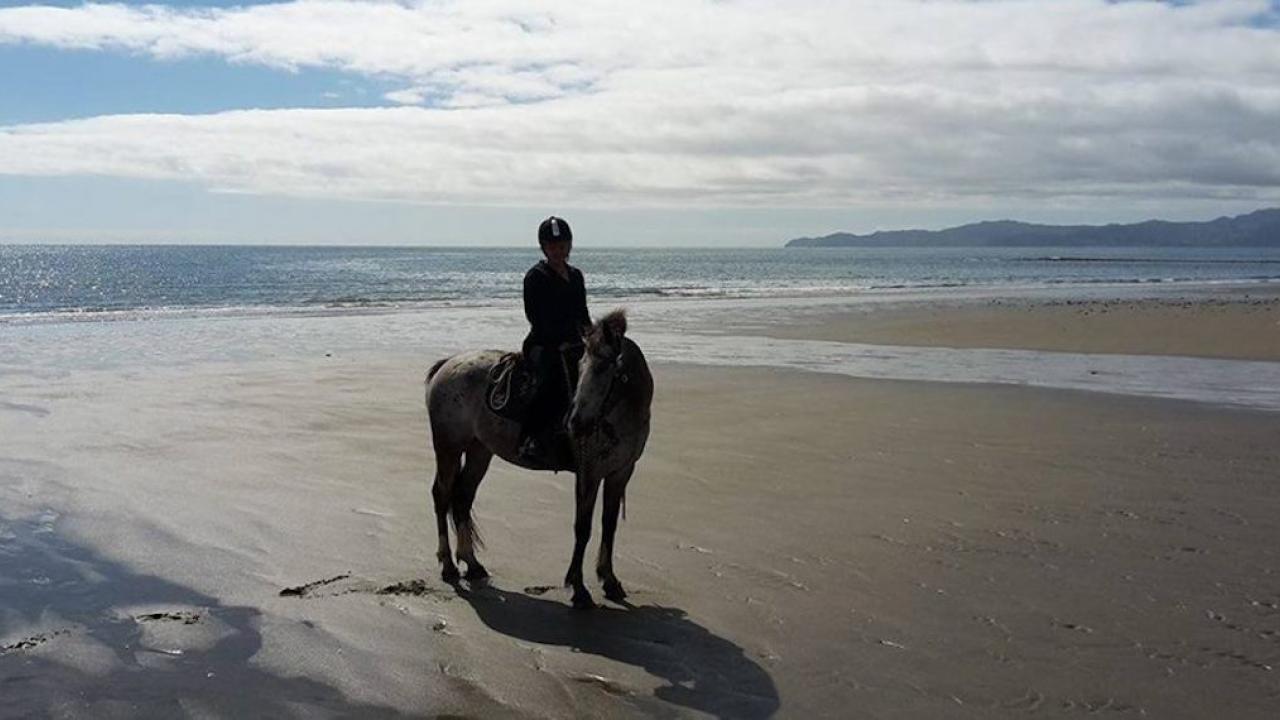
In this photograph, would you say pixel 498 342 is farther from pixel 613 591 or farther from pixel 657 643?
pixel 657 643

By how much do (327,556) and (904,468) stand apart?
566 centimetres

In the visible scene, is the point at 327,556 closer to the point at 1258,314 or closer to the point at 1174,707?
the point at 1174,707

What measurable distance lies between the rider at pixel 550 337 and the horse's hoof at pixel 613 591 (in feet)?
3.30

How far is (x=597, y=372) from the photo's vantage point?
21.6 ft

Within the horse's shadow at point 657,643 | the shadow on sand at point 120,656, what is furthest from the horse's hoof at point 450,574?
the shadow on sand at point 120,656

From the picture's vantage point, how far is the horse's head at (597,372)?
6.55 metres

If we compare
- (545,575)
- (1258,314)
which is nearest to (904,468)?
(545,575)

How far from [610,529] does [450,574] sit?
3.95 ft

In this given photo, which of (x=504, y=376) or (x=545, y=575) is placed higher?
(x=504, y=376)

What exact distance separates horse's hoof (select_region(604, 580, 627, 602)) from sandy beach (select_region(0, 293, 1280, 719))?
0.21 metres

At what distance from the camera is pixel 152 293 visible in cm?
5884

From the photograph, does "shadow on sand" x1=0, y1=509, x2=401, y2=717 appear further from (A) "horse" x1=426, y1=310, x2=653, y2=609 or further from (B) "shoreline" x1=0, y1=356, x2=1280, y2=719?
(A) "horse" x1=426, y1=310, x2=653, y2=609

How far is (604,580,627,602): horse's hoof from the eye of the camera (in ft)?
22.7

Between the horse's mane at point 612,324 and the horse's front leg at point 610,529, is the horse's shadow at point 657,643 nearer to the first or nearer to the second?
the horse's front leg at point 610,529
